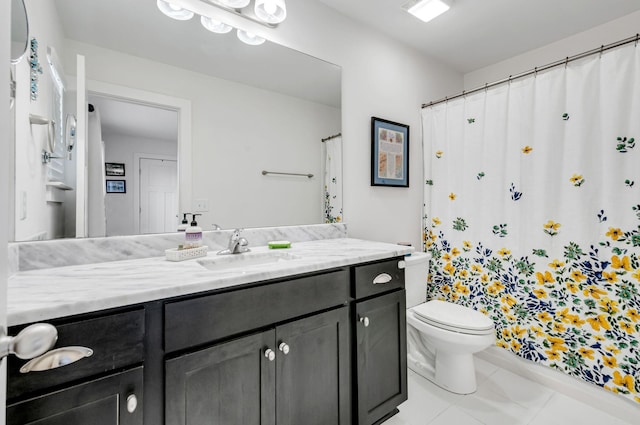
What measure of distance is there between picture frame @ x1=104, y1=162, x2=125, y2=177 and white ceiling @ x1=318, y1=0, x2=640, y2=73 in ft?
5.21

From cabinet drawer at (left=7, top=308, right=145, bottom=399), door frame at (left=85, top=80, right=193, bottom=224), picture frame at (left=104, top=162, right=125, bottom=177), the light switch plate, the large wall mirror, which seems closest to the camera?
cabinet drawer at (left=7, top=308, right=145, bottom=399)

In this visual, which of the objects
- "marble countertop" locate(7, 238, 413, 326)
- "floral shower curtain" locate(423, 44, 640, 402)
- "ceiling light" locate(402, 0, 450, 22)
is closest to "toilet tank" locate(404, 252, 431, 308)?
"floral shower curtain" locate(423, 44, 640, 402)

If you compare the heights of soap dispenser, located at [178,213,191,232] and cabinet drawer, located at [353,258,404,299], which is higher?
soap dispenser, located at [178,213,191,232]

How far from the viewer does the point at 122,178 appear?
129 cm

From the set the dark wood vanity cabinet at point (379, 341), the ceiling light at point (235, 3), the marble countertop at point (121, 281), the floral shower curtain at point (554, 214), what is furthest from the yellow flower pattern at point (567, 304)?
the ceiling light at point (235, 3)

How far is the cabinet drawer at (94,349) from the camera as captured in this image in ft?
2.13

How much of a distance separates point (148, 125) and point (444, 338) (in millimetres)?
1925

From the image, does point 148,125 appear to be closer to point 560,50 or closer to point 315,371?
point 315,371

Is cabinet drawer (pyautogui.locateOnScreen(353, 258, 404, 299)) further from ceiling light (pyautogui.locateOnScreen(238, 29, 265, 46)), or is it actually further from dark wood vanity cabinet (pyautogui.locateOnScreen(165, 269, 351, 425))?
ceiling light (pyautogui.locateOnScreen(238, 29, 265, 46))

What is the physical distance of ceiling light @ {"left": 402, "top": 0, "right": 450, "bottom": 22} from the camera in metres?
1.84

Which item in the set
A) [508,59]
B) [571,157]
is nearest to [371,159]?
[571,157]

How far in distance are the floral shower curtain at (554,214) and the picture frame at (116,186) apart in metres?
2.14

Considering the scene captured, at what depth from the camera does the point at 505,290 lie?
6.52ft

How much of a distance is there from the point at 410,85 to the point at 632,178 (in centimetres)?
154
